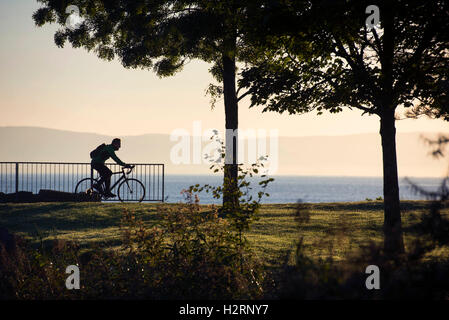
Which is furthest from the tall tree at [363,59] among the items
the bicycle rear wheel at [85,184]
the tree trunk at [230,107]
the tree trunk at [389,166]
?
the bicycle rear wheel at [85,184]

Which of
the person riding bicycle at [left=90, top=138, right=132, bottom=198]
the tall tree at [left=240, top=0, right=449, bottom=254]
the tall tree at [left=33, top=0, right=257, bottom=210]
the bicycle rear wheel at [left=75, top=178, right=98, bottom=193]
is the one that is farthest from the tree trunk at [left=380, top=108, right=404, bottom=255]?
the bicycle rear wheel at [left=75, top=178, right=98, bottom=193]

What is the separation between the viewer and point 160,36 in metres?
16.5

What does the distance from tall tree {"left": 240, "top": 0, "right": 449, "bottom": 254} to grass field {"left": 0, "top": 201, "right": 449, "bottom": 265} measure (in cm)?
227

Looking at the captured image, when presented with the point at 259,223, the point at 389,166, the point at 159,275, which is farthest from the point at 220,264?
the point at 259,223

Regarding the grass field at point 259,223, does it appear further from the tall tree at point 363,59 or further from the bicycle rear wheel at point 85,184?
the tall tree at point 363,59

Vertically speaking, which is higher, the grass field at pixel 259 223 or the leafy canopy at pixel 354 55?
the leafy canopy at pixel 354 55

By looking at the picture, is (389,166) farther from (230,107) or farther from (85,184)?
(85,184)

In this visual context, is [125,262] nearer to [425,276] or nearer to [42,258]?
[42,258]

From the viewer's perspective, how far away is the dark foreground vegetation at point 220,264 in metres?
4.54

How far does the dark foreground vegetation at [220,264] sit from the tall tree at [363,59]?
269 cm

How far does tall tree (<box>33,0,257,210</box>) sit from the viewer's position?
15.8 metres
